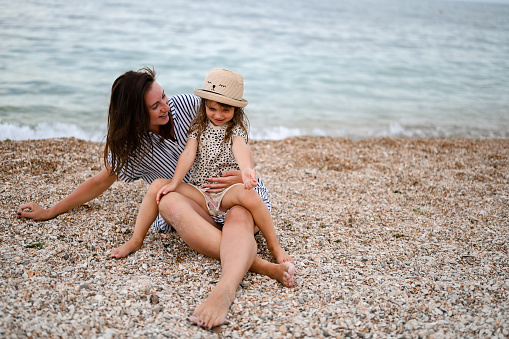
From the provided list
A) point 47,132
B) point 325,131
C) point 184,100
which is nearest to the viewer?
point 184,100

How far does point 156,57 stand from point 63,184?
11.0 m

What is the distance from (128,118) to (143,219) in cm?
82

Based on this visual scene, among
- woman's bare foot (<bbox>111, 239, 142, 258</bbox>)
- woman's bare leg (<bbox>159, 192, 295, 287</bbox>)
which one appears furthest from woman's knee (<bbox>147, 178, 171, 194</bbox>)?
woman's bare foot (<bbox>111, 239, 142, 258</bbox>)

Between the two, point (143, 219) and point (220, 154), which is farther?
point (220, 154)

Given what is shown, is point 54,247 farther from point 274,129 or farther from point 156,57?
point 156,57

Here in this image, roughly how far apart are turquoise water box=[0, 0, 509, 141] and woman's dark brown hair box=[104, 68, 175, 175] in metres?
3.07

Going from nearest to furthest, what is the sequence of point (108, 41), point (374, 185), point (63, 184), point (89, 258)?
point (89, 258)
point (63, 184)
point (374, 185)
point (108, 41)

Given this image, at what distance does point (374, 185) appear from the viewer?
211 inches

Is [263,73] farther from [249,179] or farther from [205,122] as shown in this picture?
[249,179]

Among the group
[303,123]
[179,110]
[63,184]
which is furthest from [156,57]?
[179,110]

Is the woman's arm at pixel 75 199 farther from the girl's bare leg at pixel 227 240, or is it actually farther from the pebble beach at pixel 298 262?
the girl's bare leg at pixel 227 240

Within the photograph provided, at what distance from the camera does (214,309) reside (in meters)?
2.71

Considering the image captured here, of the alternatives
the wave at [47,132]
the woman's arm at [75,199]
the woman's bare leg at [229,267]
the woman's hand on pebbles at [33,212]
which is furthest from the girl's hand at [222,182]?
the wave at [47,132]

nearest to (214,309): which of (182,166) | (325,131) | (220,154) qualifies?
(182,166)
